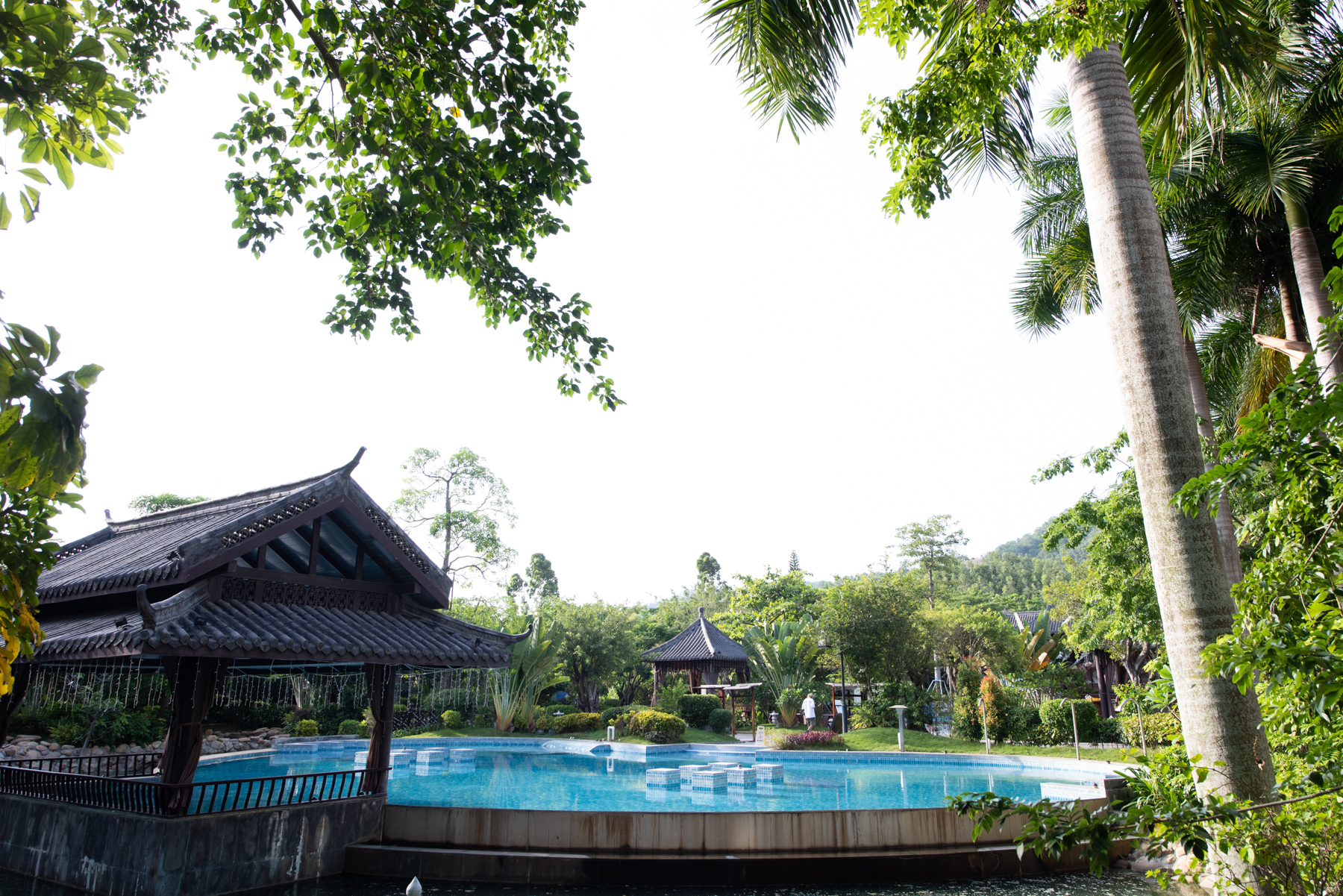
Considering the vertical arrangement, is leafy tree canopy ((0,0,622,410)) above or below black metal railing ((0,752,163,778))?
above

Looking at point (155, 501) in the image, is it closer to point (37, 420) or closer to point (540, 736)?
point (540, 736)

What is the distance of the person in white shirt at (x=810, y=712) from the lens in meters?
24.7

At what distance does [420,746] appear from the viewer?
21422 millimetres

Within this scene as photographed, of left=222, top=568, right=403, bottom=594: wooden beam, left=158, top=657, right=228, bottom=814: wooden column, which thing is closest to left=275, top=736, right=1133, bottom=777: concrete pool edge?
left=222, top=568, right=403, bottom=594: wooden beam

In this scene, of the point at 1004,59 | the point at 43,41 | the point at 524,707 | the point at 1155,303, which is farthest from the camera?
the point at 524,707

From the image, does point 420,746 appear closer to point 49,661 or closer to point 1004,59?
point 49,661

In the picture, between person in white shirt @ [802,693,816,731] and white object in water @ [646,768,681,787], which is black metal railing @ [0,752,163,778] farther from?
person in white shirt @ [802,693,816,731]

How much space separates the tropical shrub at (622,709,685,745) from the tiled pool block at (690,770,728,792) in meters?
6.93

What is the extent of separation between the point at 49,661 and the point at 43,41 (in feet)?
30.7

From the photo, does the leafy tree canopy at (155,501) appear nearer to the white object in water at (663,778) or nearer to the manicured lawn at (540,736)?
the manicured lawn at (540,736)

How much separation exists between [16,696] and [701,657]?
73.9 ft

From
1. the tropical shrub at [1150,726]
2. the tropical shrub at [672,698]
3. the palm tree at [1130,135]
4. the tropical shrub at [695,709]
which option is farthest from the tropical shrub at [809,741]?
the palm tree at [1130,135]

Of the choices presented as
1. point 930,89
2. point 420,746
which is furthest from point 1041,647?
point 930,89

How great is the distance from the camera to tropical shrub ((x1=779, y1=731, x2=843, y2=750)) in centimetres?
2152
